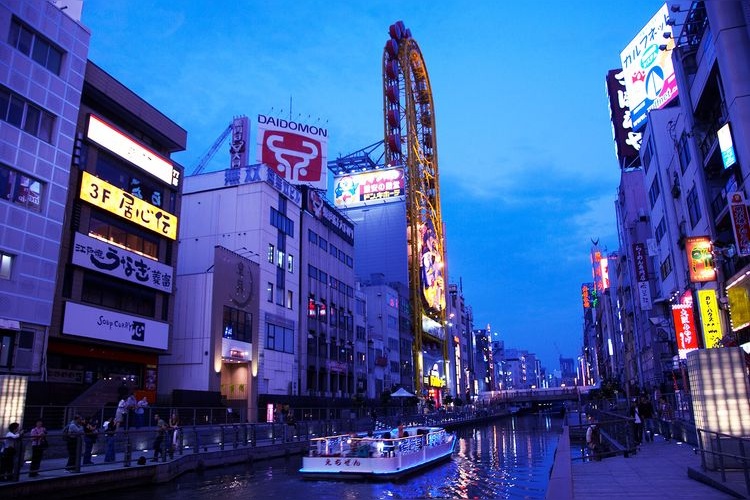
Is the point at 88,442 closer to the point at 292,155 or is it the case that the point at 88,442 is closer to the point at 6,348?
the point at 6,348

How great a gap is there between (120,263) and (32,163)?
28.3ft

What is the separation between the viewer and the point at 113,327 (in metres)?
37.3

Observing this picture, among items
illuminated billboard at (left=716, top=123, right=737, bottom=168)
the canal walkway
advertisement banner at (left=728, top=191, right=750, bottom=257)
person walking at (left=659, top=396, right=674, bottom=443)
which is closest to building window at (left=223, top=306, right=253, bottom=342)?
person walking at (left=659, top=396, right=674, bottom=443)

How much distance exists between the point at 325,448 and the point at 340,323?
43741 mm

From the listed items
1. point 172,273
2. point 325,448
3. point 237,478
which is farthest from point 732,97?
point 172,273

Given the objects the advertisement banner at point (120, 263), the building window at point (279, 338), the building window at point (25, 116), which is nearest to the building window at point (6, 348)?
the advertisement banner at point (120, 263)

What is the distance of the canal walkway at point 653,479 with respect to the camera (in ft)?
43.0

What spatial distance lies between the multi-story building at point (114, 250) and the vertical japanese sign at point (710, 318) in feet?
112

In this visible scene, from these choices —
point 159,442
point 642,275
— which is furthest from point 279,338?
point 642,275

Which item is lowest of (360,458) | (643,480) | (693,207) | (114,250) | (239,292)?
(360,458)

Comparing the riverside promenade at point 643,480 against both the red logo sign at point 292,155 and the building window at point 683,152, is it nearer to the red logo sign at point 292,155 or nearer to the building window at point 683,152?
the building window at point 683,152

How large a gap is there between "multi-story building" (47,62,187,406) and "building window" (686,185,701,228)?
35.6 meters

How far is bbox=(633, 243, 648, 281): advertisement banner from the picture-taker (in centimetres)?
6594

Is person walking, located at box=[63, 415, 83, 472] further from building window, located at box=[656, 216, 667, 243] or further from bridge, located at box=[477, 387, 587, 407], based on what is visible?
bridge, located at box=[477, 387, 587, 407]
